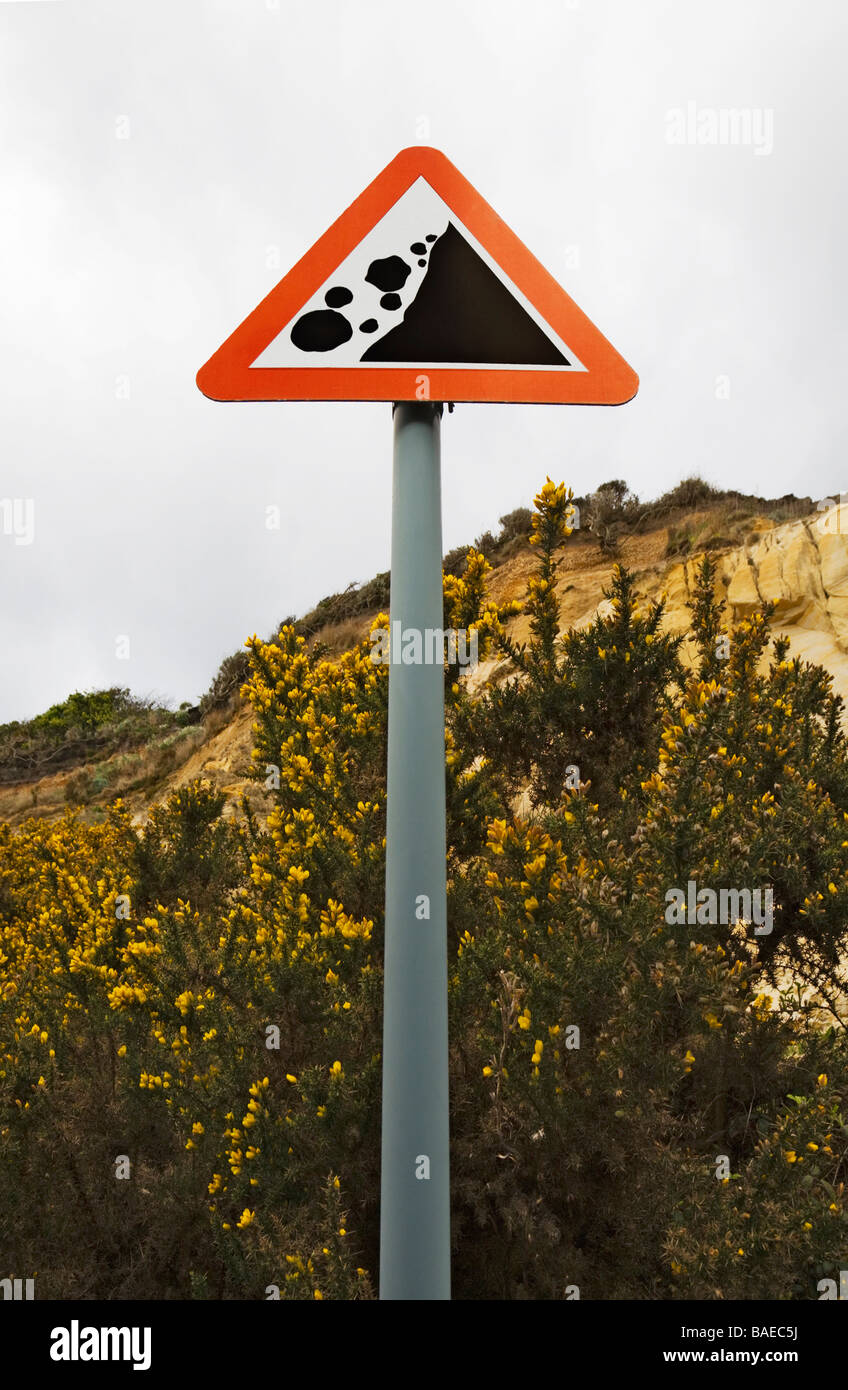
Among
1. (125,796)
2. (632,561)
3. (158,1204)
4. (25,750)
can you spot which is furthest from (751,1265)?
(25,750)

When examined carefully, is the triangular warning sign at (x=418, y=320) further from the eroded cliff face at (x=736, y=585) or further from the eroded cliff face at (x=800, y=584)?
the eroded cliff face at (x=800, y=584)

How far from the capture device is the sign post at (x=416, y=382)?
136 centimetres

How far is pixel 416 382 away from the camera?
155cm

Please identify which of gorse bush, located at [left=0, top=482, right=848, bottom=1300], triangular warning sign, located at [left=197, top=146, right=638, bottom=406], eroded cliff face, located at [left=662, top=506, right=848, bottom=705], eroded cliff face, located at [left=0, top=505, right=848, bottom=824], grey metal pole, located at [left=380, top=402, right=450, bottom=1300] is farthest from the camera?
eroded cliff face, located at [left=0, top=505, right=848, bottom=824]

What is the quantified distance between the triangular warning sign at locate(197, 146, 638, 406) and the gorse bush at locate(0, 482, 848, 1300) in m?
1.97

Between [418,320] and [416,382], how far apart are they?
0.14 metres

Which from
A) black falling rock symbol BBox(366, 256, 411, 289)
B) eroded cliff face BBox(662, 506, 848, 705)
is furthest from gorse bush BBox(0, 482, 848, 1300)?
eroded cliff face BBox(662, 506, 848, 705)

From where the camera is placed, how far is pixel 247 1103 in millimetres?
3021

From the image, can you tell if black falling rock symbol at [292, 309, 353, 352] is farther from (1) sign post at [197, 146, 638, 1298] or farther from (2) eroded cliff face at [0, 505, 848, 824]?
(2) eroded cliff face at [0, 505, 848, 824]

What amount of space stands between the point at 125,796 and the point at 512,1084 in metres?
16.3

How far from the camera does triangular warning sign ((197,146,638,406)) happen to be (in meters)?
1.58

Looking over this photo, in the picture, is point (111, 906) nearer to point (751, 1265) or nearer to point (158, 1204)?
point (158, 1204)

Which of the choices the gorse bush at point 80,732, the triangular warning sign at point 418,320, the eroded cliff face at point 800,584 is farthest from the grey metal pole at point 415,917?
the gorse bush at point 80,732
